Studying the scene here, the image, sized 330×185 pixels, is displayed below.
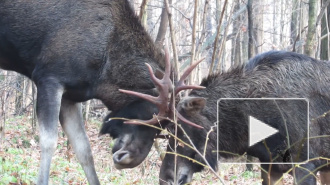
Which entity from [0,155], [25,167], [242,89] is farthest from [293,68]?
[0,155]

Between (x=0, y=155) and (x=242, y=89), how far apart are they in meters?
4.27

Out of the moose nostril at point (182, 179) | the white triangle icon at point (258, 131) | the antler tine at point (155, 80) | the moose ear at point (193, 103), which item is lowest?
the moose nostril at point (182, 179)

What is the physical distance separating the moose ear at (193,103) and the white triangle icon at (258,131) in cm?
63

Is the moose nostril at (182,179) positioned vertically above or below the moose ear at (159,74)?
below

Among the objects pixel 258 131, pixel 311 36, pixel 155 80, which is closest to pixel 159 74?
pixel 155 80

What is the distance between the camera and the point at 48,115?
22.7 ft

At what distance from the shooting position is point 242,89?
6945 mm

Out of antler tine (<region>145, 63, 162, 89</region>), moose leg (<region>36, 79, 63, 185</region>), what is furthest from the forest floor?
antler tine (<region>145, 63, 162, 89</region>)

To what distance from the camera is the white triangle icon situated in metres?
6.50

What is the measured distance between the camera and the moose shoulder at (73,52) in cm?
698

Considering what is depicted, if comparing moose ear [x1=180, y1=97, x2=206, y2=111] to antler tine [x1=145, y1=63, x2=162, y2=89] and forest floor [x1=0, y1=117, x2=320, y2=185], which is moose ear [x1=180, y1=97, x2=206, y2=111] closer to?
antler tine [x1=145, y1=63, x2=162, y2=89]

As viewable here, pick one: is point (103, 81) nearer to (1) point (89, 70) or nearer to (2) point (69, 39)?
(1) point (89, 70)
